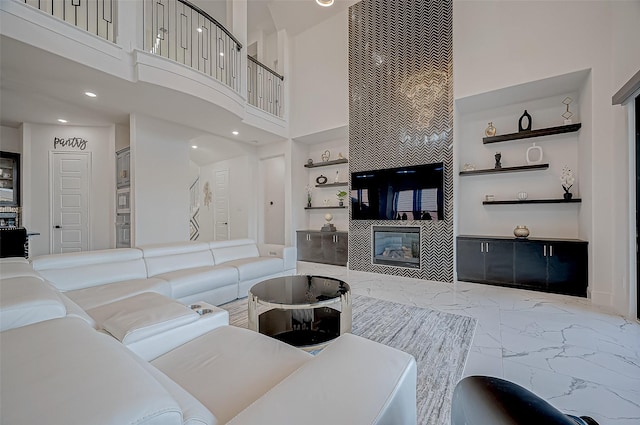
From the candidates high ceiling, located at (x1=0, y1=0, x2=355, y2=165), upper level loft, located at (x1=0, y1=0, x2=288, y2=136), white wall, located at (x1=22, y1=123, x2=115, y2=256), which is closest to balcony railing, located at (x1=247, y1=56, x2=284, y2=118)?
upper level loft, located at (x1=0, y1=0, x2=288, y2=136)

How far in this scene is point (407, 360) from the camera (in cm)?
96

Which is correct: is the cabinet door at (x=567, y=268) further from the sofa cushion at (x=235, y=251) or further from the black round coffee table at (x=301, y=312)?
the sofa cushion at (x=235, y=251)

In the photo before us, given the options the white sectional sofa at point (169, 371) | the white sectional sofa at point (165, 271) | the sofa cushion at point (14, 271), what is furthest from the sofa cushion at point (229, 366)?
the white sectional sofa at point (165, 271)

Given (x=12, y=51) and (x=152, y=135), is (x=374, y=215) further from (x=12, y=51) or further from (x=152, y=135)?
(x=12, y=51)

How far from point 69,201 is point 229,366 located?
21.1ft

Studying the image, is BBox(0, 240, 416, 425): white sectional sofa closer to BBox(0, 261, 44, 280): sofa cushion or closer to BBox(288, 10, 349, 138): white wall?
BBox(0, 261, 44, 280): sofa cushion

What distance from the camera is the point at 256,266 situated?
357cm

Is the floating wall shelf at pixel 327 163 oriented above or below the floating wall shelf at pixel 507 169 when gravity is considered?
above

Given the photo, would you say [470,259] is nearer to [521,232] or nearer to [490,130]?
[521,232]

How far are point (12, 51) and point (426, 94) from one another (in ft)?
17.2

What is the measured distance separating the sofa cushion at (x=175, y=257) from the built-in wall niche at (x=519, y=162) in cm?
406

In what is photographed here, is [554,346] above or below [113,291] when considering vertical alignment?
below

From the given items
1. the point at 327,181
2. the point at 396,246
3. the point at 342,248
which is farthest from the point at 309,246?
the point at 396,246

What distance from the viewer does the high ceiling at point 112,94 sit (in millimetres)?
3070
